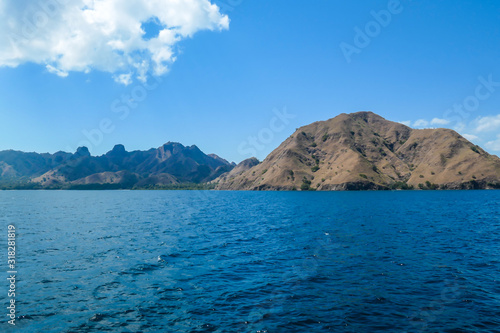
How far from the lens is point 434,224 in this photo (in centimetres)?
6319

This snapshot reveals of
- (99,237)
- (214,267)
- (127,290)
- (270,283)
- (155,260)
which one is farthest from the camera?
(99,237)

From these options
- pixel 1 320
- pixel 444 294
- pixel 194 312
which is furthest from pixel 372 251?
Result: pixel 1 320

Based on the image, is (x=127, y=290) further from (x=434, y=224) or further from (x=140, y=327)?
(x=434, y=224)

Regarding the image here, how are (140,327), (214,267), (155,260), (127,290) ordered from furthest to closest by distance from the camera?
(155,260), (214,267), (127,290), (140,327)

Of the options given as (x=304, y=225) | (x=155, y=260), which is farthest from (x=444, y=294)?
(x=304, y=225)

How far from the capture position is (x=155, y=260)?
35.3 meters

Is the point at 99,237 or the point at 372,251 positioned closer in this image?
the point at 372,251

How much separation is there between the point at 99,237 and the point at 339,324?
150 feet

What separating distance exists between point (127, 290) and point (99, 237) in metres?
29.7

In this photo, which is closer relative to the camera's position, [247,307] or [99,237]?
[247,307]

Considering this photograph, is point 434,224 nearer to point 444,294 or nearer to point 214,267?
point 444,294

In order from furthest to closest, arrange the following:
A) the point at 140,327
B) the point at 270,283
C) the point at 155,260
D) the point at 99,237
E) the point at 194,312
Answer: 1. the point at 99,237
2. the point at 155,260
3. the point at 270,283
4. the point at 194,312
5. the point at 140,327

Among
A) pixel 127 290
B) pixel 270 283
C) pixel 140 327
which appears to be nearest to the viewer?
pixel 140 327

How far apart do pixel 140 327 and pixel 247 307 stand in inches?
304
